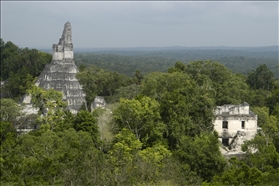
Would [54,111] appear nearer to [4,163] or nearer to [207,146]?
[4,163]

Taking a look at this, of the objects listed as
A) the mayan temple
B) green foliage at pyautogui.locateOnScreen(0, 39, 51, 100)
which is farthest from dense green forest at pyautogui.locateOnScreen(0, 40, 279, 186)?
green foliage at pyautogui.locateOnScreen(0, 39, 51, 100)

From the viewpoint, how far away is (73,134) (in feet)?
69.9

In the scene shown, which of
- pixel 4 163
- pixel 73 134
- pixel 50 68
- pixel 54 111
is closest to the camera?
pixel 4 163

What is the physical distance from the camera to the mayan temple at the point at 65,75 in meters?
35.0

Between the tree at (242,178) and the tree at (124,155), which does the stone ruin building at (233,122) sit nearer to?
the tree at (124,155)

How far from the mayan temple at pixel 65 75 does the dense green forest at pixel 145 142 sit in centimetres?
611

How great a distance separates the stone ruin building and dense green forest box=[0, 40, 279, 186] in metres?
1.02

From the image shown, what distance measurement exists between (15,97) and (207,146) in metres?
29.6

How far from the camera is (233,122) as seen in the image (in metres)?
25.7

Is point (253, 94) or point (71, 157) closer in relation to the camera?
point (71, 157)

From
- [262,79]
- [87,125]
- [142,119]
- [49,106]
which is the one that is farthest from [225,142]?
[262,79]

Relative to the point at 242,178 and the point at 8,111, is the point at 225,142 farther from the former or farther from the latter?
the point at 8,111

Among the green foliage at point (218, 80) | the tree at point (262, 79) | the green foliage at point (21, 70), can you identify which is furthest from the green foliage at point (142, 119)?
the tree at point (262, 79)

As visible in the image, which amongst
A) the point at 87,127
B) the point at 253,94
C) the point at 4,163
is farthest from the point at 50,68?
the point at 253,94
